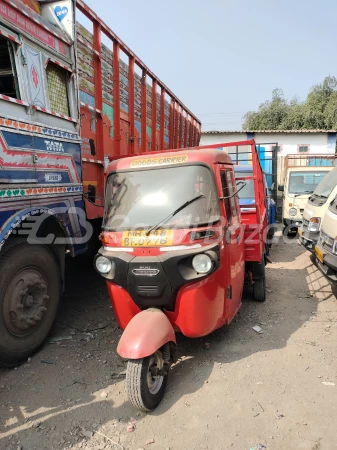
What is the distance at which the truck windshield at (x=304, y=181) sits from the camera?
9604 millimetres

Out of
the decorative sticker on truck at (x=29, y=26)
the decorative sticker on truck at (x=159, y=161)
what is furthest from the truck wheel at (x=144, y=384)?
the decorative sticker on truck at (x=29, y=26)

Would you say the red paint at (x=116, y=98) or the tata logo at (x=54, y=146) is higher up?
the red paint at (x=116, y=98)

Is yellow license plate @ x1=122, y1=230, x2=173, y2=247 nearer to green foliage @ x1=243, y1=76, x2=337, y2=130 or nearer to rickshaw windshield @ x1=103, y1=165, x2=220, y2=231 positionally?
rickshaw windshield @ x1=103, y1=165, x2=220, y2=231

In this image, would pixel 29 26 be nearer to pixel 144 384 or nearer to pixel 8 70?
pixel 8 70

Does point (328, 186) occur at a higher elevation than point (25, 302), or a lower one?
higher

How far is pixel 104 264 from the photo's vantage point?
3039mm

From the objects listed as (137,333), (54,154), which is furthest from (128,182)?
(137,333)

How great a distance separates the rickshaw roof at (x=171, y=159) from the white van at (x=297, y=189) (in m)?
6.44

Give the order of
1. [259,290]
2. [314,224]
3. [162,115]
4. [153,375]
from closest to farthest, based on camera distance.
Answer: [153,375], [259,290], [314,224], [162,115]

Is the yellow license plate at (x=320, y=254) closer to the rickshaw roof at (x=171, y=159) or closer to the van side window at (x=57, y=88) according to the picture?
the rickshaw roof at (x=171, y=159)

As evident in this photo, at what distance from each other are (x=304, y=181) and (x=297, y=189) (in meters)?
0.34

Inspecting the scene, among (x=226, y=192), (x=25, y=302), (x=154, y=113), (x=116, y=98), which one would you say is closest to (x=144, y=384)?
(x=25, y=302)

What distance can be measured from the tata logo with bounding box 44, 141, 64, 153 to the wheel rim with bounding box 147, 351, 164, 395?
6.99 feet

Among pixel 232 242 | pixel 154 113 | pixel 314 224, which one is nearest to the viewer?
pixel 232 242
